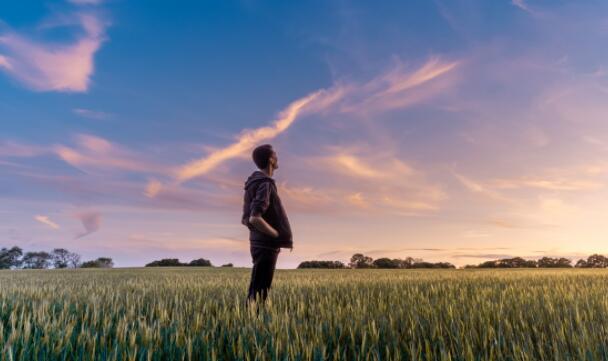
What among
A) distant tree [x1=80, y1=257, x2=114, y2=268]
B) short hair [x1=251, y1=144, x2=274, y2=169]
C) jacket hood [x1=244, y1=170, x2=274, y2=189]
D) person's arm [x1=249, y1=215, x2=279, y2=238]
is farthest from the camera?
distant tree [x1=80, y1=257, x2=114, y2=268]

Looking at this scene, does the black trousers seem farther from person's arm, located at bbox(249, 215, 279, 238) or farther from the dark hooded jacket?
person's arm, located at bbox(249, 215, 279, 238)

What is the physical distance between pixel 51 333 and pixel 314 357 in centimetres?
242

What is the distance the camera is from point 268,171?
519 centimetres

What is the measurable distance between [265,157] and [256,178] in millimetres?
321

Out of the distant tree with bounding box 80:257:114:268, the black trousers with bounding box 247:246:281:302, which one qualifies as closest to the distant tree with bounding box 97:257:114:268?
the distant tree with bounding box 80:257:114:268

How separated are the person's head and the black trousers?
40.3 inches

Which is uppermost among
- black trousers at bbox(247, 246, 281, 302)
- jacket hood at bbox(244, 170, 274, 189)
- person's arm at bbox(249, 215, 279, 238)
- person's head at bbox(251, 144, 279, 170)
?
person's head at bbox(251, 144, 279, 170)

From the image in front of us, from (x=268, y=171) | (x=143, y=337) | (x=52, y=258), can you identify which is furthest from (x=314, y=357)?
(x=52, y=258)

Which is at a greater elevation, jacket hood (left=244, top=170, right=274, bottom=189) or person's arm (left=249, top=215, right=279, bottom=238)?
jacket hood (left=244, top=170, right=274, bottom=189)

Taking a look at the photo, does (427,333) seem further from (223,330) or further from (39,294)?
(39,294)

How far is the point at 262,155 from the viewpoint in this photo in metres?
5.17

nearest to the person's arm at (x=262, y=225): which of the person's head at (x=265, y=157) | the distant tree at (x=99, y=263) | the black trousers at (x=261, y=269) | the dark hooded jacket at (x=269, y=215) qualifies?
the dark hooded jacket at (x=269, y=215)

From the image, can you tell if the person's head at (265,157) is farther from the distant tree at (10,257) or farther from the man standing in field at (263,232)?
the distant tree at (10,257)

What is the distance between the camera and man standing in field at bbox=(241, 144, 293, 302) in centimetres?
497
